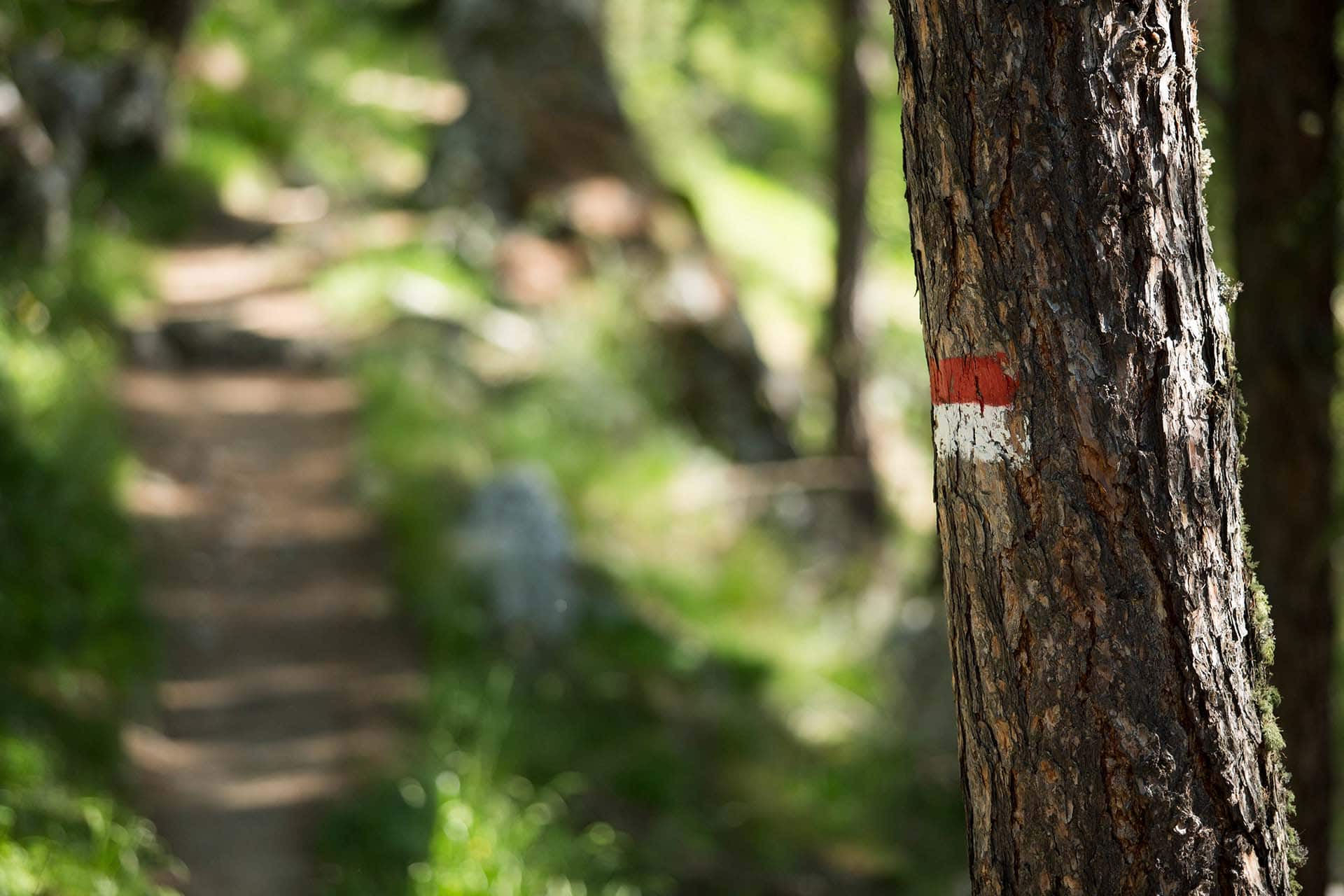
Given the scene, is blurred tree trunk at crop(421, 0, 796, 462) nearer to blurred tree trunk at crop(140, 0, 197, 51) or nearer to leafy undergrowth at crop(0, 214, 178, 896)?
blurred tree trunk at crop(140, 0, 197, 51)

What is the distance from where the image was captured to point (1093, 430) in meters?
2.02

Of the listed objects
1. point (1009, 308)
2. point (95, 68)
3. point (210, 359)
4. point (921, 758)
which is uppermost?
point (95, 68)

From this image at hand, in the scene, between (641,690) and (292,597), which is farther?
(292,597)

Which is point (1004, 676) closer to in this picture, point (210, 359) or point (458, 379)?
point (458, 379)

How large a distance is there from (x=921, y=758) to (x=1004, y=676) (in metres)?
5.09

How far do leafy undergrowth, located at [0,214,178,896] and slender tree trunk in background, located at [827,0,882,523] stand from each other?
603 cm

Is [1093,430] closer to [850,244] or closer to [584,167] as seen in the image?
[850,244]

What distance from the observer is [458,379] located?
918cm

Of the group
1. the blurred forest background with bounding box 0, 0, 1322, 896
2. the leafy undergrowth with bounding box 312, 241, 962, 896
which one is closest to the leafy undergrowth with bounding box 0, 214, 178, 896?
the blurred forest background with bounding box 0, 0, 1322, 896

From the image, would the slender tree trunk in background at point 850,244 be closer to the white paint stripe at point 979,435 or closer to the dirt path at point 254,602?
the dirt path at point 254,602

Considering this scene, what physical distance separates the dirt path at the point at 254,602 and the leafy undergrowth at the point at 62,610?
11.5 inches

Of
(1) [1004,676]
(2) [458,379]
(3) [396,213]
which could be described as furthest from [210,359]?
(1) [1004,676]

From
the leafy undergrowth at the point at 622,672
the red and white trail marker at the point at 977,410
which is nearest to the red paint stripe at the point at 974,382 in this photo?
the red and white trail marker at the point at 977,410

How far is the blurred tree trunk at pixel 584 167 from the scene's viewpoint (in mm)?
11539
